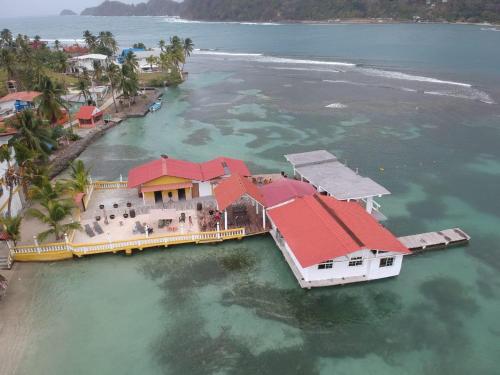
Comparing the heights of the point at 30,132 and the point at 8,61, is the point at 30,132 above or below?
below

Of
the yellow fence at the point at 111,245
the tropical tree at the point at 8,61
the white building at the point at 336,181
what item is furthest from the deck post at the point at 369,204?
the tropical tree at the point at 8,61

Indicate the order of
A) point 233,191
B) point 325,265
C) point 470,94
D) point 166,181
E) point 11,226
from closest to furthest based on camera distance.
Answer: point 325,265, point 11,226, point 233,191, point 166,181, point 470,94

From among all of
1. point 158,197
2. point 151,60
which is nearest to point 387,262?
point 158,197

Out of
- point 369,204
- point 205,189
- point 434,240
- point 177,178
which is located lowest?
point 434,240

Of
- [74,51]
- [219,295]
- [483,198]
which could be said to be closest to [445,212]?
[483,198]

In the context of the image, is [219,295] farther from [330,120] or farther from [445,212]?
[330,120]

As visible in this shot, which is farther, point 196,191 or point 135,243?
point 196,191

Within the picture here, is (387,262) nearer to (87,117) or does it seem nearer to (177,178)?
(177,178)

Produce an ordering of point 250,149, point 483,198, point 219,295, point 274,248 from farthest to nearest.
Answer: point 250,149 → point 483,198 → point 274,248 → point 219,295
